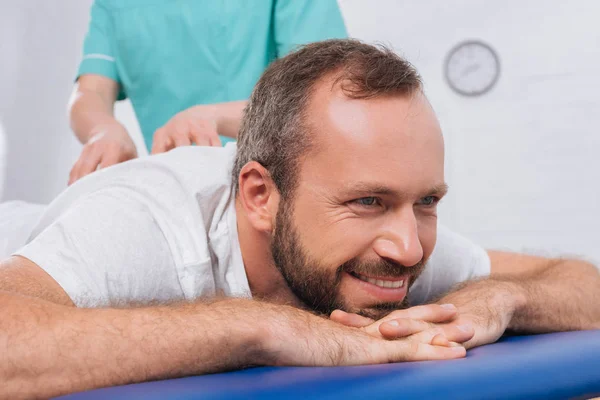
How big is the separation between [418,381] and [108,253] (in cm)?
48

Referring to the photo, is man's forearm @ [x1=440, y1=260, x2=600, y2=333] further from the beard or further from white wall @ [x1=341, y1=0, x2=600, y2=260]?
white wall @ [x1=341, y1=0, x2=600, y2=260]

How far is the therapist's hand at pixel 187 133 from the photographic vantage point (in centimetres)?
147

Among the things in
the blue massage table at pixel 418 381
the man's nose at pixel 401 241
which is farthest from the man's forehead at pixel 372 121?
the blue massage table at pixel 418 381

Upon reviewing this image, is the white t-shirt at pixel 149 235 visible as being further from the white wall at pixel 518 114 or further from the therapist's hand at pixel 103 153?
the white wall at pixel 518 114

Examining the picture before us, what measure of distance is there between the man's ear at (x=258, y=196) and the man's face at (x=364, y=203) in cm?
5

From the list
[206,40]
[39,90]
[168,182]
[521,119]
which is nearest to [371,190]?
[168,182]

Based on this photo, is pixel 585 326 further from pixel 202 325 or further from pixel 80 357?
pixel 80 357

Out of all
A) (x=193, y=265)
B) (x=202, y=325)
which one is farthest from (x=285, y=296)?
(x=202, y=325)

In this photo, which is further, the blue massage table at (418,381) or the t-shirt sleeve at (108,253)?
the t-shirt sleeve at (108,253)

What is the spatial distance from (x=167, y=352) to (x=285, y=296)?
18.7 inches

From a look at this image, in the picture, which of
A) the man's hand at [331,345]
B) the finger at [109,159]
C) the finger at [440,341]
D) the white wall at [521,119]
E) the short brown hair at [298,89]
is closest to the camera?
the man's hand at [331,345]

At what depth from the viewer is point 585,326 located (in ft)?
4.09

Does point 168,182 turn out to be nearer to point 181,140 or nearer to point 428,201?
point 181,140

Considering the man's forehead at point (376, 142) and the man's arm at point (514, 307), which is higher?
the man's forehead at point (376, 142)
